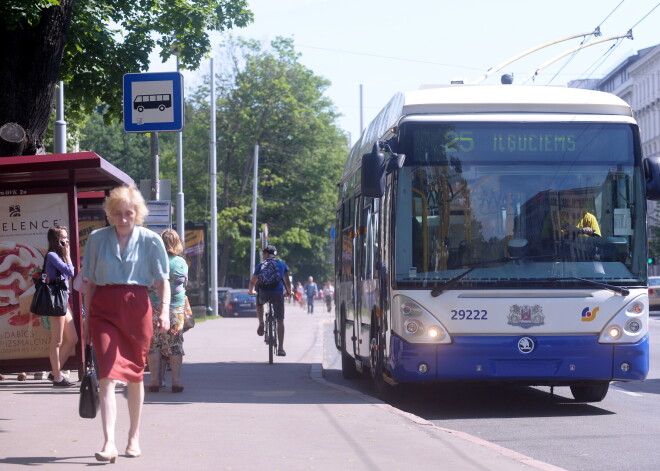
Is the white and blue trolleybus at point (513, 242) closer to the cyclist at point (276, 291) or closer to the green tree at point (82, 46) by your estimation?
the green tree at point (82, 46)

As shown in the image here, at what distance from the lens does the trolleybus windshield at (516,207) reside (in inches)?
475

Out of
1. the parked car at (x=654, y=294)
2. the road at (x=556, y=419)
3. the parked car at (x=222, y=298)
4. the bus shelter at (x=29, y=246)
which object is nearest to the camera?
the road at (x=556, y=419)

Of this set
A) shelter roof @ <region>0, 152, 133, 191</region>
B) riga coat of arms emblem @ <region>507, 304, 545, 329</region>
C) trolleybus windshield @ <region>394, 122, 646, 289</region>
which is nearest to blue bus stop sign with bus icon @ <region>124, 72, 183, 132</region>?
shelter roof @ <region>0, 152, 133, 191</region>

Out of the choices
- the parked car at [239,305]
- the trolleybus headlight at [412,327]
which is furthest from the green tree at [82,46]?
the parked car at [239,305]

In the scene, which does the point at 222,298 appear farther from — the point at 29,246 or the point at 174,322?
the point at 174,322

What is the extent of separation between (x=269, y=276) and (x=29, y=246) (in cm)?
649

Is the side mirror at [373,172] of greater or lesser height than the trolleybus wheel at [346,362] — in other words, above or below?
above

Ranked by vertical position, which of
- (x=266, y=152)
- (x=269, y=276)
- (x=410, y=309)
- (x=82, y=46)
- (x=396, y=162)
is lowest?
(x=410, y=309)

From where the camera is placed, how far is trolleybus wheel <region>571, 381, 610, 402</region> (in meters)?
13.1

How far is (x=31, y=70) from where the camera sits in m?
16.0

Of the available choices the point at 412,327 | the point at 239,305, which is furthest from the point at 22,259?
the point at 239,305

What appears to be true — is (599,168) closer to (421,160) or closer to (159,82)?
(421,160)

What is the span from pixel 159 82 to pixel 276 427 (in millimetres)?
6200

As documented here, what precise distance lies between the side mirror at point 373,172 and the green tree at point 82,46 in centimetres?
523
